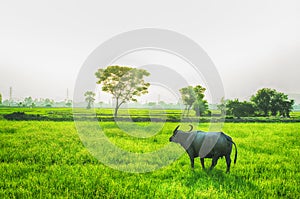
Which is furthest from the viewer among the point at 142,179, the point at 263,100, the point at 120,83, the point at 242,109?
the point at 263,100

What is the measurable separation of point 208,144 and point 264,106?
140ft

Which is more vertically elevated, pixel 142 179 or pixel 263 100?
pixel 263 100

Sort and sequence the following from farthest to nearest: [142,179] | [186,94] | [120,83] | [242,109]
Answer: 1. [242,109]
2. [120,83]
3. [186,94]
4. [142,179]

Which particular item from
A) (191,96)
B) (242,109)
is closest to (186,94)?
(191,96)

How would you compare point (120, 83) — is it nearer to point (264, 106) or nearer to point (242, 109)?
point (242, 109)

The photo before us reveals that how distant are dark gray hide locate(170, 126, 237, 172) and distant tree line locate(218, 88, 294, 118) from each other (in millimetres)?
38584

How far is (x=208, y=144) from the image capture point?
487cm

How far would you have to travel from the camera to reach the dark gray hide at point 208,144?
188 inches

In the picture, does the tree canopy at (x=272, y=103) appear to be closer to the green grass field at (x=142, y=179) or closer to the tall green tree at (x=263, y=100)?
the tall green tree at (x=263, y=100)

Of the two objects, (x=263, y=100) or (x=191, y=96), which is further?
(x=263, y=100)

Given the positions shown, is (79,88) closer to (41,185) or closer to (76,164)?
(76,164)

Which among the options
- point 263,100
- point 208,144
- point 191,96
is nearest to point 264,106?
point 263,100

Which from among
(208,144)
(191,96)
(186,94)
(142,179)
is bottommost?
(142,179)

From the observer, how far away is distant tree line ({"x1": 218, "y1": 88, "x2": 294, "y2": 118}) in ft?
134
